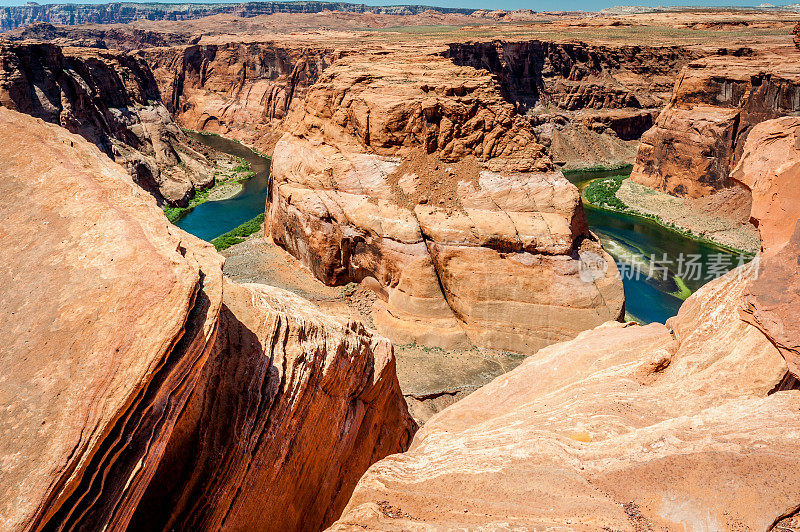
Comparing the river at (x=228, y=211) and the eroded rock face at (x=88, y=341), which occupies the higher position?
the eroded rock face at (x=88, y=341)

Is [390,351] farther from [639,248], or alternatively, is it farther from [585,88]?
[585,88]

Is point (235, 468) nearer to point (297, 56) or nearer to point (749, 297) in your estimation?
point (749, 297)

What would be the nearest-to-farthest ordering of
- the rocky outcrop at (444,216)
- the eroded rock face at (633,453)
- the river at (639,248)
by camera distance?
1. the eroded rock face at (633,453)
2. the rocky outcrop at (444,216)
3. the river at (639,248)

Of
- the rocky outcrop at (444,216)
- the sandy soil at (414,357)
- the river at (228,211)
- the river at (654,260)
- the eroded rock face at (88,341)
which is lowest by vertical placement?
the river at (654,260)

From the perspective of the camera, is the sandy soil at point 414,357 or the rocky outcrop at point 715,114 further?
the rocky outcrop at point 715,114

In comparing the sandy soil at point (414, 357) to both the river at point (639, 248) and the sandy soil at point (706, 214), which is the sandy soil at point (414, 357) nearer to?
the river at point (639, 248)

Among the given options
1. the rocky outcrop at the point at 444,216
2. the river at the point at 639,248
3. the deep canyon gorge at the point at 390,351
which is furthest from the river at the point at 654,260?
the deep canyon gorge at the point at 390,351

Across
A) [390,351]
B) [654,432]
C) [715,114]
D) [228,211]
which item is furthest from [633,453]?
[715,114]

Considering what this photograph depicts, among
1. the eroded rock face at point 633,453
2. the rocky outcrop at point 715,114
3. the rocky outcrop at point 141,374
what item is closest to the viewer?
the rocky outcrop at point 141,374
